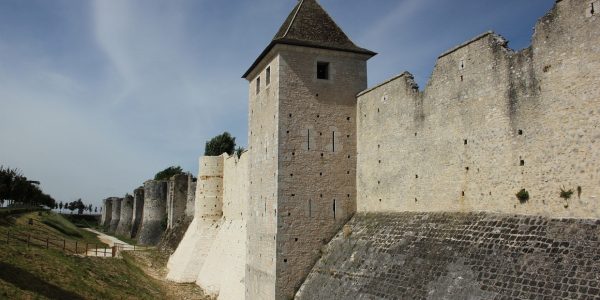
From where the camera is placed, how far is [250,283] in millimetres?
16219

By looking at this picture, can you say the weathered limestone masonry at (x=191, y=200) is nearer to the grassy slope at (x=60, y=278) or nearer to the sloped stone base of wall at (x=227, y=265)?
the sloped stone base of wall at (x=227, y=265)

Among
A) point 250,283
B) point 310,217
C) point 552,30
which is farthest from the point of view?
point 250,283

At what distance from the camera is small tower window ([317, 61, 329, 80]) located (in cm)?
1616

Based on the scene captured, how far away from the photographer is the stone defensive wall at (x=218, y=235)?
21.0 metres

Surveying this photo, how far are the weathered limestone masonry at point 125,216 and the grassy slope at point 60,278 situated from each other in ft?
124

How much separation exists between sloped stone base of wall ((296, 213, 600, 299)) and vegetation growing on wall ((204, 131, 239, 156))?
36.7 meters

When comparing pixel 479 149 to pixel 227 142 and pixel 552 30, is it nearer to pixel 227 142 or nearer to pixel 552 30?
pixel 552 30

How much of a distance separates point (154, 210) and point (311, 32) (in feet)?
102

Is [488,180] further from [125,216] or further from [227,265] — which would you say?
[125,216]

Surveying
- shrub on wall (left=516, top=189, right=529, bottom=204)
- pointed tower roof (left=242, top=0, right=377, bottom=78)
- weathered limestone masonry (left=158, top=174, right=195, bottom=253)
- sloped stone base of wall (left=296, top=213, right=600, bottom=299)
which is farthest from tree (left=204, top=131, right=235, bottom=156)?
shrub on wall (left=516, top=189, right=529, bottom=204)

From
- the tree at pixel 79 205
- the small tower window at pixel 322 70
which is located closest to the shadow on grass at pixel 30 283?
the small tower window at pixel 322 70

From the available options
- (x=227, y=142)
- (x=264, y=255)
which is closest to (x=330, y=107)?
(x=264, y=255)

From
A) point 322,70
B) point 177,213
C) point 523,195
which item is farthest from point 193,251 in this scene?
point 523,195

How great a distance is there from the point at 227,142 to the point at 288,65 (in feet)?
117
